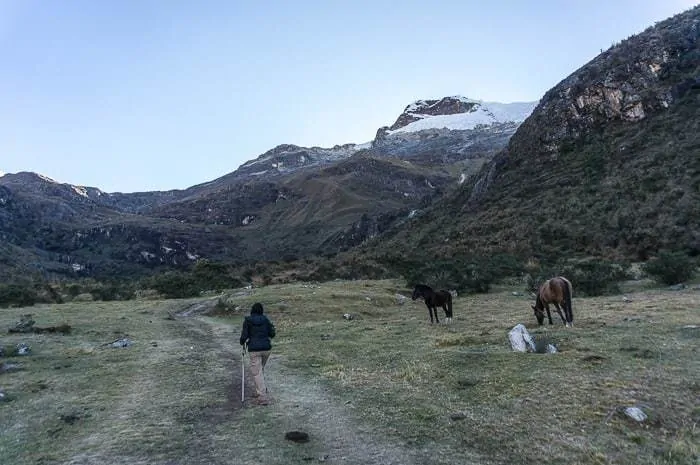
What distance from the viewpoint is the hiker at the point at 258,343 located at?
14171 millimetres

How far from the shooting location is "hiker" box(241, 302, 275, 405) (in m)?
14.2

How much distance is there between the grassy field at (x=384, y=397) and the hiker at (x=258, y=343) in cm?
73

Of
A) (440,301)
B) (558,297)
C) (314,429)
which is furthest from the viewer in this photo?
(440,301)

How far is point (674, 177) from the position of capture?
199 feet

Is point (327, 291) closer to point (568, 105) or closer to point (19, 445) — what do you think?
point (19, 445)

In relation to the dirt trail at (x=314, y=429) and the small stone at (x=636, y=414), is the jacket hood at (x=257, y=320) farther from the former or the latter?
the small stone at (x=636, y=414)

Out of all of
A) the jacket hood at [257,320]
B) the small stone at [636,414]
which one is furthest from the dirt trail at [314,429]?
the small stone at [636,414]

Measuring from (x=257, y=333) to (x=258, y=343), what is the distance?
0.27 meters

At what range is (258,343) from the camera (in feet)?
47.1

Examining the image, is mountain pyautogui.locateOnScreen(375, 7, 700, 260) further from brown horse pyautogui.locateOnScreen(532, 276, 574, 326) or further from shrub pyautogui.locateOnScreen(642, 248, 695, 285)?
brown horse pyautogui.locateOnScreen(532, 276, 574, 326)

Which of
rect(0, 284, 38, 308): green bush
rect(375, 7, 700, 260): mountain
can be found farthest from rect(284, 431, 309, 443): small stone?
rect(375, 7, 700, 260): mountain

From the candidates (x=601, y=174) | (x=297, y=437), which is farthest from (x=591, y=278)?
(x=601, y=174)

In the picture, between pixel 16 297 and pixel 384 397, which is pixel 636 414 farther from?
pixel 16 297

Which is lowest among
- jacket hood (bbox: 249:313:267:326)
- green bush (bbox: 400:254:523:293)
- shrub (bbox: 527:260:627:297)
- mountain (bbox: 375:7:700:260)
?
shrub (bbox: 527:260:627:297)
